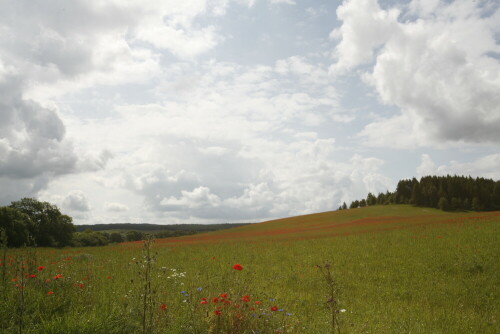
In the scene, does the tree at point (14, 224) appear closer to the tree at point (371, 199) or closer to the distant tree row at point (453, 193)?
the distant tree row at point (453, 193)

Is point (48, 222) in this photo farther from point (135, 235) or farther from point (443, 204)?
point (443, 204)

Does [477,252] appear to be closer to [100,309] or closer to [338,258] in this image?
[338,258]

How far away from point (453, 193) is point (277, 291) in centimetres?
7837

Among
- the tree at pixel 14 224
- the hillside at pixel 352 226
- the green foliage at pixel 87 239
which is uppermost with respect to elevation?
the tree at pixel 14 224

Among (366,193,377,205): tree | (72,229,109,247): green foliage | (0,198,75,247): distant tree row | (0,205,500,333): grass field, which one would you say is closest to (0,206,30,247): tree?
(0,198,75,247): distant tree row

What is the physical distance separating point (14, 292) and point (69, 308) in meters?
1.07

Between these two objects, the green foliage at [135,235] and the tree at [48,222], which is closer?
the green foliage at [135,235]

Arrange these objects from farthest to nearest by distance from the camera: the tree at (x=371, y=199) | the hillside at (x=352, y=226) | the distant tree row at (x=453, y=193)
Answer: the tree at (x=371, y=199) < the distant tree row at (x=453, y=193) < the hillside at (x=352, y=226)

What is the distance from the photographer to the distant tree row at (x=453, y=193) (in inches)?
2771

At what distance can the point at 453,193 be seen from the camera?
241 ft

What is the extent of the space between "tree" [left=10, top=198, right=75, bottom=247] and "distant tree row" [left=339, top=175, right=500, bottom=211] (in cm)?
7074

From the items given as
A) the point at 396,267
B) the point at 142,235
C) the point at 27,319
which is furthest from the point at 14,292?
the point at 396,267

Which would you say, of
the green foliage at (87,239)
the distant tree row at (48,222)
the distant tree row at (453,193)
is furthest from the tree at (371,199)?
the distant tree row at (48,222)

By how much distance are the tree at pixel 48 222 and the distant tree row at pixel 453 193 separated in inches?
2785
